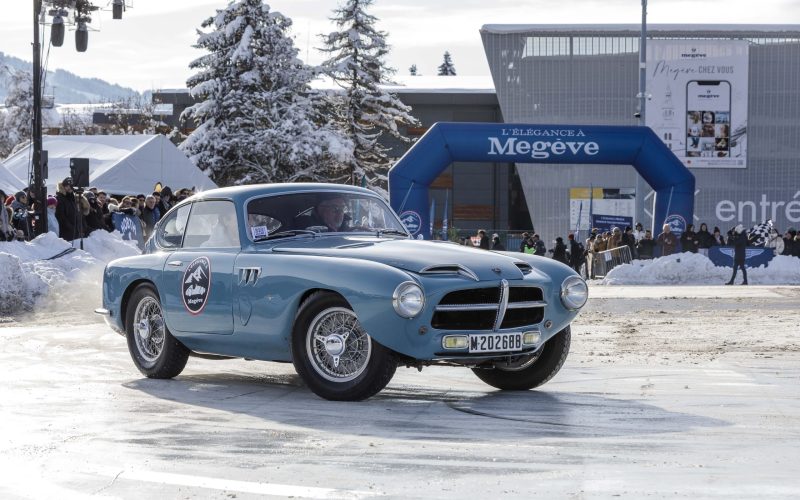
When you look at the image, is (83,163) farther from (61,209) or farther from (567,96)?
(567,96)

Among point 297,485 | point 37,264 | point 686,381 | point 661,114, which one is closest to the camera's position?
point 297,485

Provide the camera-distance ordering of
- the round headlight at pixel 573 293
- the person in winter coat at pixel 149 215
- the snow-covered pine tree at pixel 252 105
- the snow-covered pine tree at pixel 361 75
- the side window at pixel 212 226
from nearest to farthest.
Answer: the round headlight at pixel 573 293 < the side window at pixel 212 226 < the person in winter coat at pixel 149 215 < the snow-covered pine tree at pixel 252 105 < the snow-covered pine tree at pixel 361 75

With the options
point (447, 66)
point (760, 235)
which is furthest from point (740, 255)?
point (447, 66)

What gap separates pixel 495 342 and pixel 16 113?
9733cm

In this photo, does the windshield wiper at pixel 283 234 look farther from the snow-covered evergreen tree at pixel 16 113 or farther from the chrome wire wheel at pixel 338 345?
the snow-covered evergreen tree at pixel 16 113

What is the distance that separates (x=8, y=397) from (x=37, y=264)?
11.6 m

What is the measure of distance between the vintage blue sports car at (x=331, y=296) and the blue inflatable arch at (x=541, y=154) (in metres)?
22.1

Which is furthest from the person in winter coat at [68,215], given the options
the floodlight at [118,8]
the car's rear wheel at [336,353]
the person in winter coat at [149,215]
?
the car's rear wheel at [336,353]

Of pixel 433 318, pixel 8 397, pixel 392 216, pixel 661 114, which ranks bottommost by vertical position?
pixel 8 397

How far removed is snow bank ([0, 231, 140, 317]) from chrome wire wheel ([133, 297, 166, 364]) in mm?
8096

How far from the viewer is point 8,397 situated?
882cm

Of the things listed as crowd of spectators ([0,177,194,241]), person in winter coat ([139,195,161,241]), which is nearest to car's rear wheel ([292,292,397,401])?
crowd of spectators ([0,177,194,241])

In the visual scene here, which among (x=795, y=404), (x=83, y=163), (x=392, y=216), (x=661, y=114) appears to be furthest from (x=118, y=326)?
(x=661, y=114)

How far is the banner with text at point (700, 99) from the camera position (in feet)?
206
